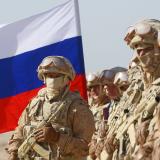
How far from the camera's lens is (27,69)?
14359 mm

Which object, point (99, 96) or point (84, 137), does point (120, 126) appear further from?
point (99, 96)

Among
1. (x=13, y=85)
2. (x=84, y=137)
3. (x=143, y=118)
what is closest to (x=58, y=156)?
(x=84, y=137)

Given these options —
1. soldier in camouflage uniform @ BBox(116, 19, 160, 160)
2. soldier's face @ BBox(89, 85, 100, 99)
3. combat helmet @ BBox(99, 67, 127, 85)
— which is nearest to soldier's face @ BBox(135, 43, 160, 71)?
soldier in camouflage uniform @ BBox(116, 19, 160, 160)

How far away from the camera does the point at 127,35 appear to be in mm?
12586

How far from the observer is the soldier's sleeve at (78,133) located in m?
11.7

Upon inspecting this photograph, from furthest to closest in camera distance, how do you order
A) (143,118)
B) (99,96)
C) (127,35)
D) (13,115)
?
1. (99,96)
2. (13,115)
3. (127,35)
4. (143,118)

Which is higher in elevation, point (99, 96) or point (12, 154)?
point (12, 154)

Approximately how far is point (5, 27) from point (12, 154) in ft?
9.93

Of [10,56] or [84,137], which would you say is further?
[10,56]

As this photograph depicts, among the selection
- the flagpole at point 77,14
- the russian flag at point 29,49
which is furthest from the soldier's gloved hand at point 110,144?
the flagpole at point 77,14

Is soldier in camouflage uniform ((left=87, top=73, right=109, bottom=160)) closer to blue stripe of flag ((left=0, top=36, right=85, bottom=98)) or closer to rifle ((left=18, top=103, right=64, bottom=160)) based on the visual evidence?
blue stripe of flag ((left=0, top=36, right=85, bottom=98))

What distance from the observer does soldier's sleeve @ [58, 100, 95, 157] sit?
11722 mm

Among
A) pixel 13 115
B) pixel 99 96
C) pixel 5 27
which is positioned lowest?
pixel 99 96

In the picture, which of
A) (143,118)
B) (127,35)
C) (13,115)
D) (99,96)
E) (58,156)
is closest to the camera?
(143,118)
